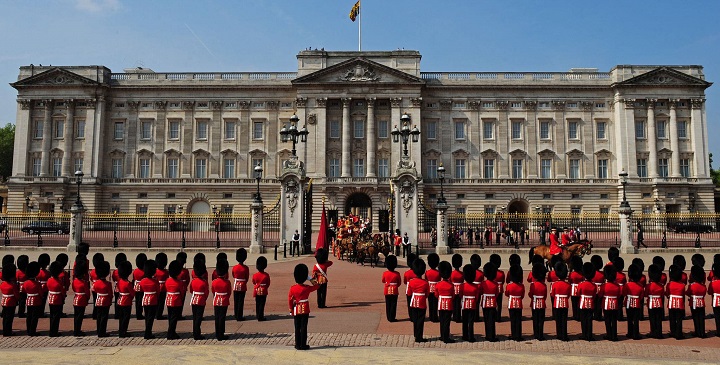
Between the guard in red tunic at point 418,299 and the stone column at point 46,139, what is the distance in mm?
51038

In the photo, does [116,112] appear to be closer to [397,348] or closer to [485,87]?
[485,87]

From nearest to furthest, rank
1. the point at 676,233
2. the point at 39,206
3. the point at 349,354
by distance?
the point at 349,354, the point at 676,233, the point at 39,206

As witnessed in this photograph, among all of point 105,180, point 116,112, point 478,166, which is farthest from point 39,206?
point 478,166

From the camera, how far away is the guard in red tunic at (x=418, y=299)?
9.27 m

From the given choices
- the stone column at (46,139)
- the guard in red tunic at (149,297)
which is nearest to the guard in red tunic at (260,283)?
the guard in red tunic at (149,297)

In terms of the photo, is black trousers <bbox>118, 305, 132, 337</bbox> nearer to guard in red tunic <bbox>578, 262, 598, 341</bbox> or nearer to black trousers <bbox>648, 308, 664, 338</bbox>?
guard in red tunic <bbox>578, 262, 598, 341</bbox>

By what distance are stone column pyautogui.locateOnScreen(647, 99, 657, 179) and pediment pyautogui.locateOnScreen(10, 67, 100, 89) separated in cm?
5315

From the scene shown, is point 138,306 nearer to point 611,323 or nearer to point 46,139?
point 611,323

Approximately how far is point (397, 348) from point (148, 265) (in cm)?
478

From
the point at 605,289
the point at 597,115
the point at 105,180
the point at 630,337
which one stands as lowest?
the point at 630,337

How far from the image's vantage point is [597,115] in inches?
2016

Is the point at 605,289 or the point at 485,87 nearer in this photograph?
the point at 605,289

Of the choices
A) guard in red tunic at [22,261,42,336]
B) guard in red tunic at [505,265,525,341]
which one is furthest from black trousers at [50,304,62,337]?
guard in red tunic at [505,265,525,341]

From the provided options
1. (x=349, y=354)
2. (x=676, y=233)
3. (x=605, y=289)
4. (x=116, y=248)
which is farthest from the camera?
(x=676, y=233)
